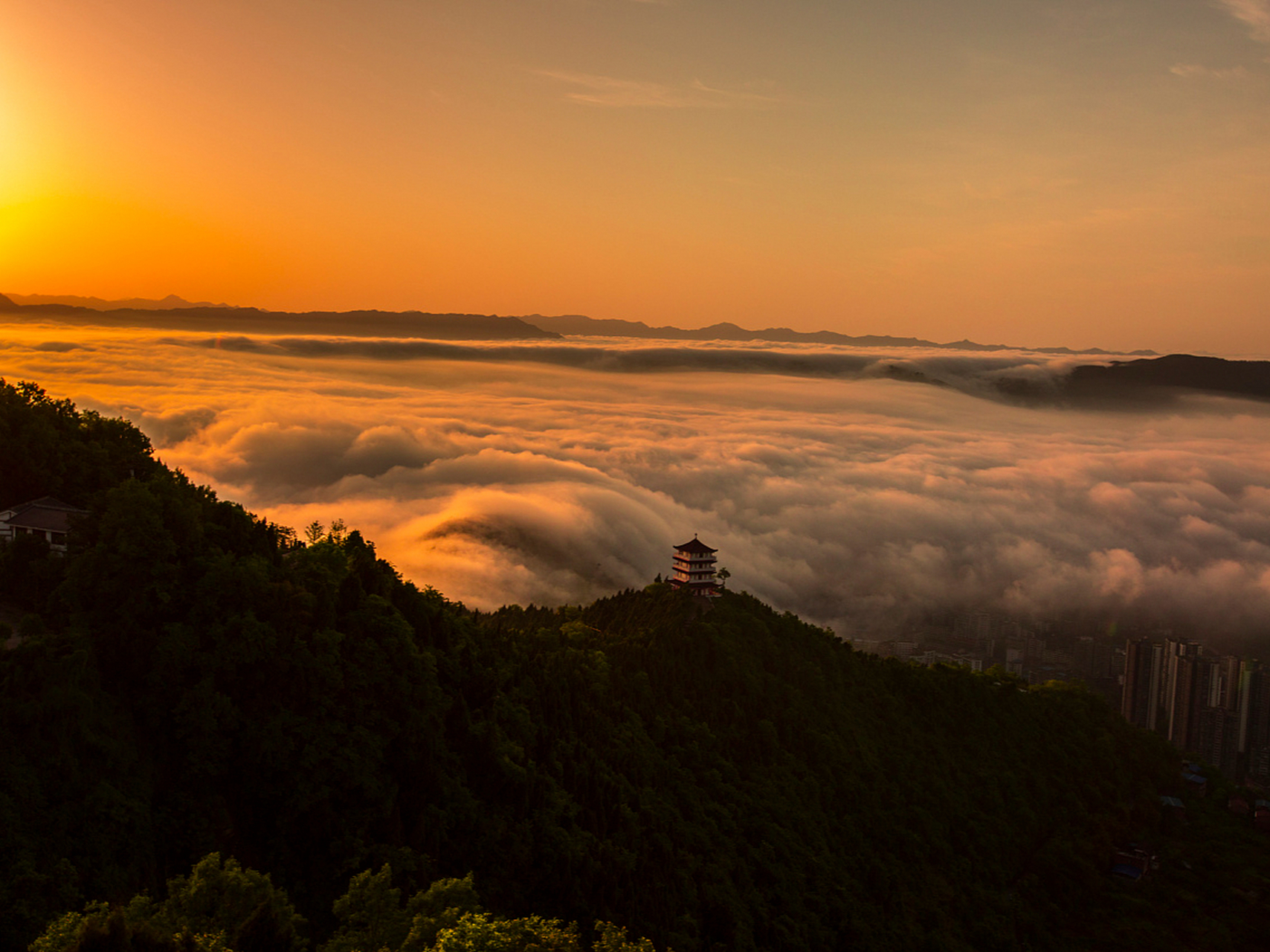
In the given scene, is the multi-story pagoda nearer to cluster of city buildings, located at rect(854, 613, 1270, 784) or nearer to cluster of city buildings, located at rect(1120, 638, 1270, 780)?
cluster of city buildings, located at rect(854, 613, 1270, 784)

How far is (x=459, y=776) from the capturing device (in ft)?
155

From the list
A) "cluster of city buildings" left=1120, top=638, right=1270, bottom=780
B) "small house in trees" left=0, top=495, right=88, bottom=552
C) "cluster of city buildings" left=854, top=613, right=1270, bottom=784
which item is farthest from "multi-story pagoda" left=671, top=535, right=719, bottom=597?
"cluster of city buildings" left=1120, top=638, right=1270, bottom=780

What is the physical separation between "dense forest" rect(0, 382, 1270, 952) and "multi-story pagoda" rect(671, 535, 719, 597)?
1.76 m

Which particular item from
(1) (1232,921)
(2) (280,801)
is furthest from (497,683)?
(1) (1232,921)

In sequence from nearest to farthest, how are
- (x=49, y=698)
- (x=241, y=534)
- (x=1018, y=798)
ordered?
(x=49, y=698)
(x=241, y=534)
(x=1018, y=798)

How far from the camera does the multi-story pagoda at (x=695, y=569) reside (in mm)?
87062

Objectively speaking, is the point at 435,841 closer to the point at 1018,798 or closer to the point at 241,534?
the point at 241,534

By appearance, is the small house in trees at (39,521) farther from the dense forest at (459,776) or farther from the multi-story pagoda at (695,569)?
the multi-story pagoda at (695,569)

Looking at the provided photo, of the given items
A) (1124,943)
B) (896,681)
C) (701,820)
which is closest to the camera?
(701,820)

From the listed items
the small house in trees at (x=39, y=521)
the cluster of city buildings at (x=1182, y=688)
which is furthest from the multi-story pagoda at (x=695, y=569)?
the cluster of city buildings at (x=1182, y=688)

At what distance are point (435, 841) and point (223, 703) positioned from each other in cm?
1167

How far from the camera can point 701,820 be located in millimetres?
61438

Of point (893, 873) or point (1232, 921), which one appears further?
point (1232, 921)

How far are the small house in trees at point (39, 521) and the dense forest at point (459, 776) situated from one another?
10.4ft
